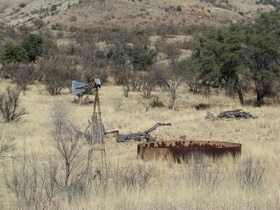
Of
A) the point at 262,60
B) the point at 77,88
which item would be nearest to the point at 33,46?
the point at 262,60

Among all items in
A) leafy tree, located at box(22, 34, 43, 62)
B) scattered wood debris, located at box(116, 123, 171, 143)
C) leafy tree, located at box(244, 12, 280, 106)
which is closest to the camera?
scattered wood debris, located at box(116, 123, 171, 143)

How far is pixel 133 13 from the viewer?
242ft

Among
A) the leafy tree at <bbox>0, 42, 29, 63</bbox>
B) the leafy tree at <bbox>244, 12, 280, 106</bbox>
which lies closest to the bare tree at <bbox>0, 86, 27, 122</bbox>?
the leafy tree at <bbox>244, 12, 280, 106</bbox>

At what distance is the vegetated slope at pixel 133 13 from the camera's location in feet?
233

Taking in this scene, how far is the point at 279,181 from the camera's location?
8.59 m

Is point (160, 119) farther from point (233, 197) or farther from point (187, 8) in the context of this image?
point (187, 8)

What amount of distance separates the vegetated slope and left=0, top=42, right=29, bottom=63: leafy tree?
29888 millimetres

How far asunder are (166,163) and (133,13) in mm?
64934

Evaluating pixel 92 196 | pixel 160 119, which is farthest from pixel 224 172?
pixel 160 119

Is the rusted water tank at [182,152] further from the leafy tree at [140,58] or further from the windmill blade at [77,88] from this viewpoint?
the leafy tree at [140,58]

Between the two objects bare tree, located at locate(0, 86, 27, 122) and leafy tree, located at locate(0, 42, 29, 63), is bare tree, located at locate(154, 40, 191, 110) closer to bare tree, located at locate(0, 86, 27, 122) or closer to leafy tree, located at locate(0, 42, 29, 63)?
bare tree, located at locate(0, 86, 27, 122)

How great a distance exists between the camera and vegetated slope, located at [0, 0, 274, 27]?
233 feet

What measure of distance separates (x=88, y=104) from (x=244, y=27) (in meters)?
14.7

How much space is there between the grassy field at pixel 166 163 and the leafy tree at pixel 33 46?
1332 centimetres
